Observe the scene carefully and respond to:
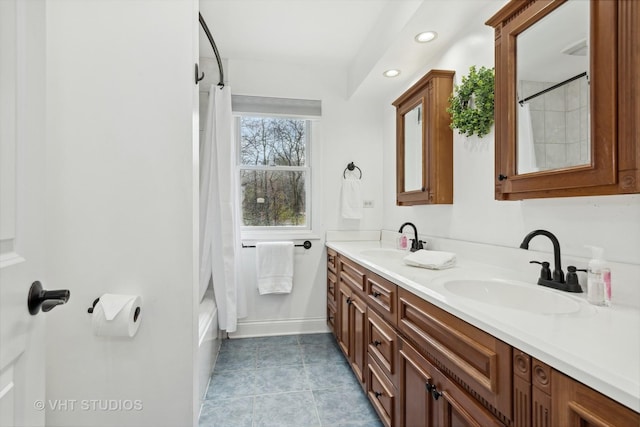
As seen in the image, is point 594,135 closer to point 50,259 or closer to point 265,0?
point 50,259

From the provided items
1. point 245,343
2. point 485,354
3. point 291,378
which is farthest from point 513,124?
point 245,343

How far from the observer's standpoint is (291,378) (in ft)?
7.10

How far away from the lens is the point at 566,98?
3.63 ft

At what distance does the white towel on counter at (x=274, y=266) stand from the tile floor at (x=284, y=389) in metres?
0.48

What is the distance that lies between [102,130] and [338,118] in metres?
2.18

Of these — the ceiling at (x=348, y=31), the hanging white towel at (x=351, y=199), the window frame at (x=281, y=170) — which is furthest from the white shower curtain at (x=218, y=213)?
the hanging white towel at (x=351, y=199)

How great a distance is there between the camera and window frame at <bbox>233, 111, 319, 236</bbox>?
2904 mm

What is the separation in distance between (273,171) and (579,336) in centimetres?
265

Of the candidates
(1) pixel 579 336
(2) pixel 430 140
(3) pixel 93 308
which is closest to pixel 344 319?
(2) pixel 430 140

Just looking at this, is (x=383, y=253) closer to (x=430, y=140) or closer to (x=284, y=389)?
(x=430, y=140)

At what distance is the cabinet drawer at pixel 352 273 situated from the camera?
1.91 m

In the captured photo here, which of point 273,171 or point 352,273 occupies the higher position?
point 273,171

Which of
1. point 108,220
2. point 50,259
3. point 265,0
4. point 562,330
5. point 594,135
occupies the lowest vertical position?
point 562,330

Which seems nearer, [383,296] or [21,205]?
[21,205]
